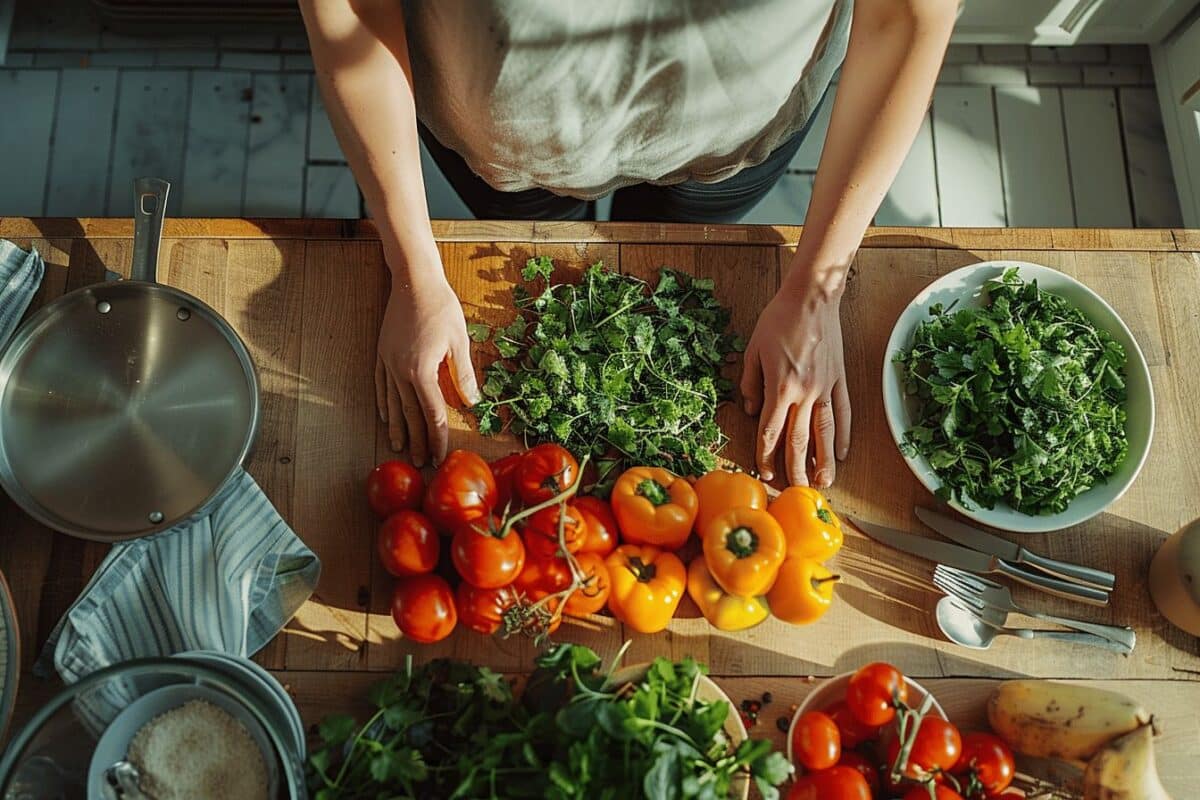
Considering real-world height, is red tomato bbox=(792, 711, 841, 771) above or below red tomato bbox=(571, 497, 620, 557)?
below

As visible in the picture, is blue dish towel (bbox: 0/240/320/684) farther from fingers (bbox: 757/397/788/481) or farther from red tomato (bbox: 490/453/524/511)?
fingers (bbox: 757/397/788/481)

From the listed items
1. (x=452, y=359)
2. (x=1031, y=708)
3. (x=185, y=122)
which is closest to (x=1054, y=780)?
(x=1031, y=708)

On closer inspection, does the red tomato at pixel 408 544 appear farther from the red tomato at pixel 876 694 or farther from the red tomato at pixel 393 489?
the red tomato at pixel 876 694

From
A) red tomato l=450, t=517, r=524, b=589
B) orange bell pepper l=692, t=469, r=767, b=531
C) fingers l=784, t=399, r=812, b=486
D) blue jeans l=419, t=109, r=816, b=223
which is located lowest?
red tomato l=450, t=517, r=524, b=589

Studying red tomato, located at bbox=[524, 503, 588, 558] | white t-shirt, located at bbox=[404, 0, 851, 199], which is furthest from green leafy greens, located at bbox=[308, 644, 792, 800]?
white t-shirt, located at bbox=[404, 0, 851, 199]

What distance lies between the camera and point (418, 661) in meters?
1.04

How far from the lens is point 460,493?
1017 mm

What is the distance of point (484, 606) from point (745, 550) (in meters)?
0.28

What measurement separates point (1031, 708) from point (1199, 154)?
1388mm

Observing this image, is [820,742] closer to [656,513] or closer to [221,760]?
[656,513]

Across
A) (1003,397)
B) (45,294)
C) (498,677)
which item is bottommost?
(498,677)

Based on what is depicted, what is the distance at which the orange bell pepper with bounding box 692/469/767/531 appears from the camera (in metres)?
1.04

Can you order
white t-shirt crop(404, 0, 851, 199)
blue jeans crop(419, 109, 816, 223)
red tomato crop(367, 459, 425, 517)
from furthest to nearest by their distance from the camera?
blue jeans crop(419, 109, 816, 223), red tomato crop(367, 459, 425, 517), white t-shirt crop(404, 0, 851, 199)

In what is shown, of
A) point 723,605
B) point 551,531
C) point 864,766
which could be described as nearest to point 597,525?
point 551,531
